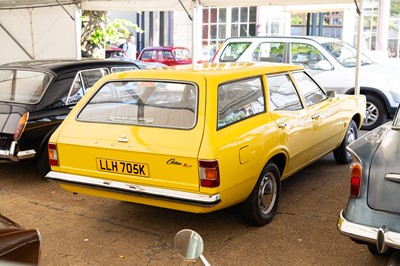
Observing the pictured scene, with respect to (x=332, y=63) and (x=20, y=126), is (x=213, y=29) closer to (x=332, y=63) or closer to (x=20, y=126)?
(x=332, y=63)

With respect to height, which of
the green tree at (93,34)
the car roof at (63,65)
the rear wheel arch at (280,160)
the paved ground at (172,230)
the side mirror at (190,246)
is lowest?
the paved ground at (172,230)

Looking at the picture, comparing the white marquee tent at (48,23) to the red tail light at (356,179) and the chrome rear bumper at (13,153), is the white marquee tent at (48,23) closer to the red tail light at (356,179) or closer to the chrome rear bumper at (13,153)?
the chrome rear bumper at (13,153)

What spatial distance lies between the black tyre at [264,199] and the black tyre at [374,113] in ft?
16.3

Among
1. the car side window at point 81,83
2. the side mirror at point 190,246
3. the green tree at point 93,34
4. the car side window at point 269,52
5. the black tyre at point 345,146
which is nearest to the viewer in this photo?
the side mirror at point 190,246

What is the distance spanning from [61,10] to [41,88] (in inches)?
222

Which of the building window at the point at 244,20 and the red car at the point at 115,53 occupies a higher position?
the building window at the point at 244,20

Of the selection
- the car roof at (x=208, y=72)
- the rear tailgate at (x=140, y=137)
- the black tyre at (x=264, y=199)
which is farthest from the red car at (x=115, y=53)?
the black tyre at (x=264, y=199)

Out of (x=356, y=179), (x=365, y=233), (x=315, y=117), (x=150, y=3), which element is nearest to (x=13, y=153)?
(x=315, y=117)

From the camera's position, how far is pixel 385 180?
335 centimetres

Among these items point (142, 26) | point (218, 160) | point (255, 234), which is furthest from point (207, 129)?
point (142, 26)

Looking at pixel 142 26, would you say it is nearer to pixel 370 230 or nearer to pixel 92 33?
pixel 92 33

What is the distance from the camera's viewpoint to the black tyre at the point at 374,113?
9.11 meters

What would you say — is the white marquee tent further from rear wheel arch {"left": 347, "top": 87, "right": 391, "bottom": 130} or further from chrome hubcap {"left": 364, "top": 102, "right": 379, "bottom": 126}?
chrome hubcap {"left": 364, "top": 102, "right": 379, "bottom": 126}

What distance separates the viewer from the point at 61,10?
1140 cm
